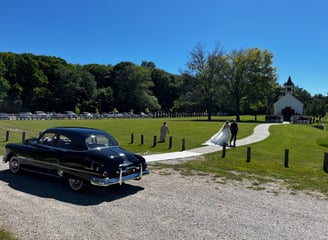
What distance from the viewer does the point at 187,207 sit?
7.18 meters

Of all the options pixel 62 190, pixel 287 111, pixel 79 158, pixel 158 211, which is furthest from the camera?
pixel 287 111

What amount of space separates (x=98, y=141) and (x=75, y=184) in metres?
1.39

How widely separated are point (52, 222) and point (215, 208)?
142 inches

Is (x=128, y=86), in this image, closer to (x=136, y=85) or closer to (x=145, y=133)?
(x=136, y=85)

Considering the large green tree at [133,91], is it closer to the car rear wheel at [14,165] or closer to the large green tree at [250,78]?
the large green tree at [250,78]

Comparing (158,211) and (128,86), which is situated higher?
(128,86)

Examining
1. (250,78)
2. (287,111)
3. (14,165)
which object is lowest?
(14,165)

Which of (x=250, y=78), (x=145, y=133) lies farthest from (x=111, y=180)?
(x=250, y=78)

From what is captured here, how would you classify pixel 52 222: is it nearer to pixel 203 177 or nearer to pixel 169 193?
pixel 169 193

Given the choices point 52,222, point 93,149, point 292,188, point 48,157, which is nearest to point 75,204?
point 52,222

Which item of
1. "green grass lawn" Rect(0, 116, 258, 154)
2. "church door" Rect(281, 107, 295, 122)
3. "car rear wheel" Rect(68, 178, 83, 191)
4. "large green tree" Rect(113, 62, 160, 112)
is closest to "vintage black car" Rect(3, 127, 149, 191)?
"car rear wheel" Rect(68, 178, 83, 191)

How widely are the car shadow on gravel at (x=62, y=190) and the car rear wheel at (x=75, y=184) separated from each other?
111mm

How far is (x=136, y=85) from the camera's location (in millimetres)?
90750

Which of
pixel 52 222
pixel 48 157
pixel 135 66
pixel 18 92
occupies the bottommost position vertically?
pixel 52 222
